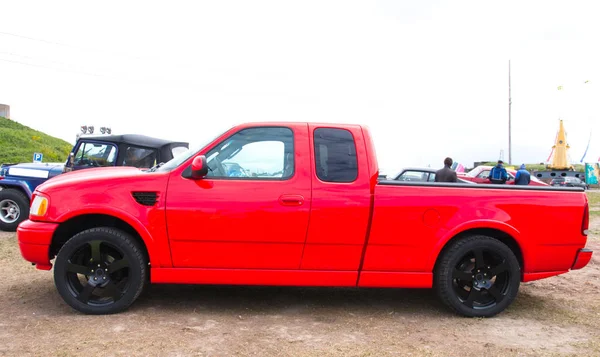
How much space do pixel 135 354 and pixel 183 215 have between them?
128cm

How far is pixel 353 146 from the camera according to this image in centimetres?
471

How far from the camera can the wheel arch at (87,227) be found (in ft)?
15.1

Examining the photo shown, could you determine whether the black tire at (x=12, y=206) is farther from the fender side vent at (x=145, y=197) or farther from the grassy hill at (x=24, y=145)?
the grassy hill at (x=24, y=145)

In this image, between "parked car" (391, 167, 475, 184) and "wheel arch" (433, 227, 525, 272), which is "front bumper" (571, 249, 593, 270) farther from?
"parked car" (391, 167, 475, 184)

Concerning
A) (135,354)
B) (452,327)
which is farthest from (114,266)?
(452,327)

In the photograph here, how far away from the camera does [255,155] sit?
183 inches

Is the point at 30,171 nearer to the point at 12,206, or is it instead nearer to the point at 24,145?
the point at 12,206

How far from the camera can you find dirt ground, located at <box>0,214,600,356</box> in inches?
149

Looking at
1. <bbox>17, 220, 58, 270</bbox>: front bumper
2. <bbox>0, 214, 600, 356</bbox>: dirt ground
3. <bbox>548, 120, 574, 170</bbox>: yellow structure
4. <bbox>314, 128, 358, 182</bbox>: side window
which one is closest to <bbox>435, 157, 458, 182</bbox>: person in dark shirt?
<bbox>0, 214, 600, 356</bbox>: dirt ground

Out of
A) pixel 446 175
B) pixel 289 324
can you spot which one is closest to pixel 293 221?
pixel 289 324

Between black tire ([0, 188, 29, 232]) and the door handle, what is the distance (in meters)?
7.44

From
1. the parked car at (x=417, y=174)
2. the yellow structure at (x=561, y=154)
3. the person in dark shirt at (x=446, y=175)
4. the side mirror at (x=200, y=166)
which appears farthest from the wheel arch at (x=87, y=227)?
the yellow structure at (x=561, y=154)

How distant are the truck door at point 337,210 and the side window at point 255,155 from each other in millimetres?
268

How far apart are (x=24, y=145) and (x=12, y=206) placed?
39.9 m
